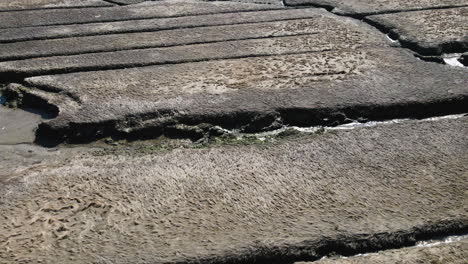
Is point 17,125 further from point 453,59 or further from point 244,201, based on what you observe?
point 453,59

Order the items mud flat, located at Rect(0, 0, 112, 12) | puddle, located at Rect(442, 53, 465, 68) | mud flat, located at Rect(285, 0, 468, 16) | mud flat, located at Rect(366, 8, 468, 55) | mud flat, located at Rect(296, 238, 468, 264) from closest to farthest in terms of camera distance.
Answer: mud flat, located at Rect(296, 238, 468, 264), puddle, located at Rect(442, 53, 465, 68), mud flat, located at Rect(366, 8, 468, 55), mud flat, located at Rect(285, 0, 468, 16), mud flat, located at Rect(0, 0, 112, 12)

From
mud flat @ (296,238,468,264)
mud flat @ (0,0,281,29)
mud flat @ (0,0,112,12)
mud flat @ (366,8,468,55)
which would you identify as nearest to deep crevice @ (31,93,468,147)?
mud flat @ (366,8,468,55)

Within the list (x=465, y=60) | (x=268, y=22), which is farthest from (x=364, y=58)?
(x=268, y=22)

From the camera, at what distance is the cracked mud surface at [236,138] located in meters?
1.17

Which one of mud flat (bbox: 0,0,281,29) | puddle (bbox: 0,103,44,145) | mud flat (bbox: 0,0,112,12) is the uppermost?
mud flat (bbox: 0,0,112,12)

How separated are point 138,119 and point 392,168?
739mm

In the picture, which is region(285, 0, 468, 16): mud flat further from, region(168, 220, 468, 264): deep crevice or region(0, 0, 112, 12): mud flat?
region(168, 220, 468, 264): deep crevice

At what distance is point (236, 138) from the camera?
5.24ft

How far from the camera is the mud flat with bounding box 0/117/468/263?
3.78 feet

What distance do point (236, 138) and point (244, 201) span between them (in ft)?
1.12

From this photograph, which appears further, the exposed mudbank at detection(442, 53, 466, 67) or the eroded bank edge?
the exposed mudbank at detection(442, 53, 466, 67)

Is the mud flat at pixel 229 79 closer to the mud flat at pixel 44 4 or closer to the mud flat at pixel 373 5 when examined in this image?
the mud flat at pixel 373 5

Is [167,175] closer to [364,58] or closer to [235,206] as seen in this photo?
[235,206]

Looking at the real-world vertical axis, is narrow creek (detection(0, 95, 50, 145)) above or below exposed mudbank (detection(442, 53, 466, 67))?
below
